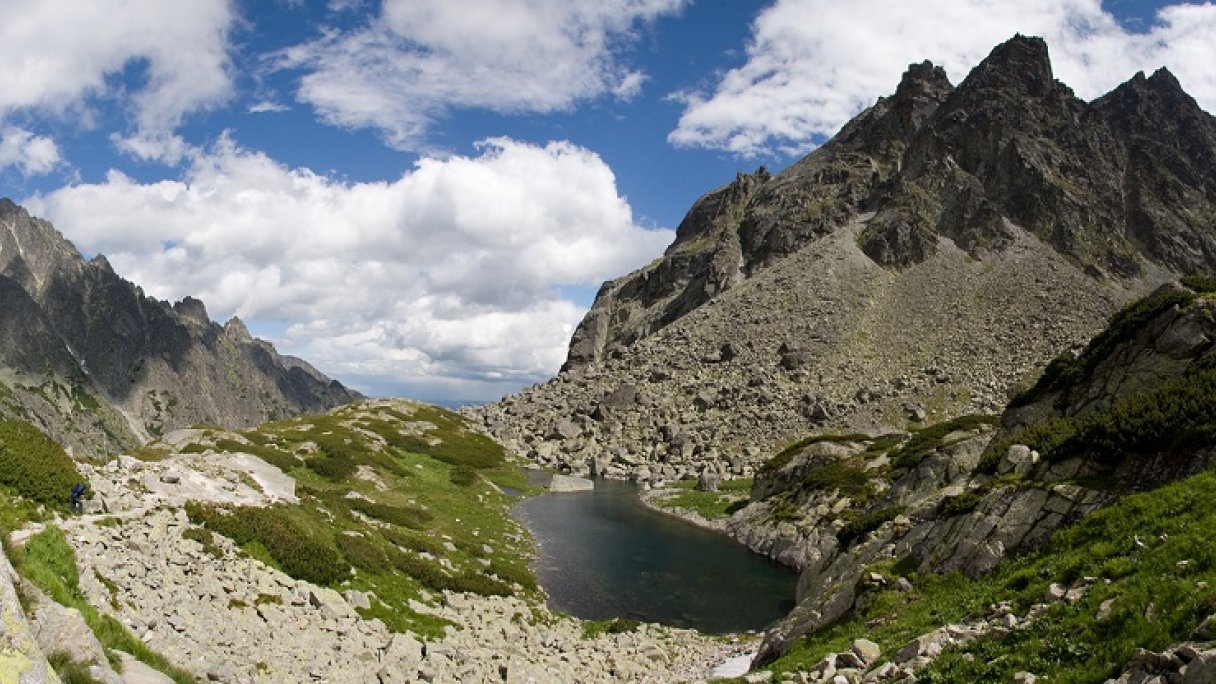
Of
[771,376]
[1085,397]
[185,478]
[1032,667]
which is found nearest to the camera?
[1032,667]

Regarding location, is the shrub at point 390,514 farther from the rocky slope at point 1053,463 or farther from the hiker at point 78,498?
the rocky slope at point 1053,463

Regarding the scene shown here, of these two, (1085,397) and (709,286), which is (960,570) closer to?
(1085,397)

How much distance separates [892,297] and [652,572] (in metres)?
122

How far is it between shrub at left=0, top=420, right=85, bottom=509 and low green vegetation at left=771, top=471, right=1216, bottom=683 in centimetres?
2270

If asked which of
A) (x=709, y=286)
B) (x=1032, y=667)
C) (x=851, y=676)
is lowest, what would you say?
(x=851, y=676)

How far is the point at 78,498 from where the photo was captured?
71.3ft

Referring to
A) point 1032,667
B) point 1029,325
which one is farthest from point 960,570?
point 1029,325

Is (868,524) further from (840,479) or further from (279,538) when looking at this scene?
(279,538)

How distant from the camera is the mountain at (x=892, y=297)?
112 metres

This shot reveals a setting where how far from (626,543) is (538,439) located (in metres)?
61.0

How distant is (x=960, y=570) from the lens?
21.6m

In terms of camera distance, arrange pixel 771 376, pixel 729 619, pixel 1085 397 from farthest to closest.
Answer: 1. pixel 771 376
2. pixel 729 619
3. pixel 1085 397

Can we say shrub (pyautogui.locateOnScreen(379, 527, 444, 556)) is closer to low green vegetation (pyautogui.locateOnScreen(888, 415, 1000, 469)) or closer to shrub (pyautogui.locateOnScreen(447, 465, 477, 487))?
shrub (pyautogui.locateOnScreen(447, 465, 477, 487))

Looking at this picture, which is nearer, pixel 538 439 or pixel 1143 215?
pixel 538 439
